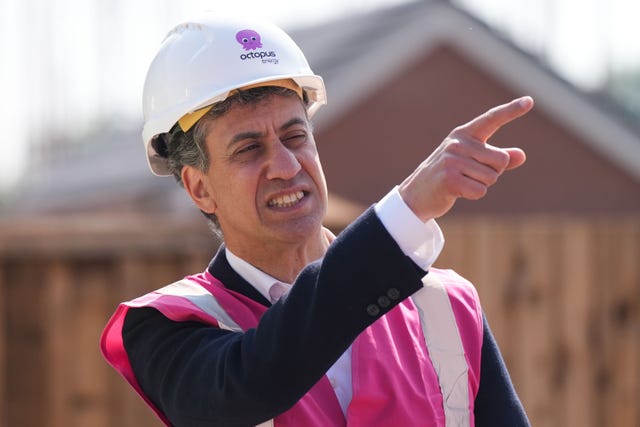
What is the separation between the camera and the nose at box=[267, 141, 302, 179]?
2.70 meters

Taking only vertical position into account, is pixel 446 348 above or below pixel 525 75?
below

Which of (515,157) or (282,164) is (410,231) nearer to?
(515,157)

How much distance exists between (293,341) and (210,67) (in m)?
0.86

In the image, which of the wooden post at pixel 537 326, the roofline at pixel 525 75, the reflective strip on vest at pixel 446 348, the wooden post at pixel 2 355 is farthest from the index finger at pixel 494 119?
the roofline at pixel 525 75

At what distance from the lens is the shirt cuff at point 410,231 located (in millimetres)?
2193

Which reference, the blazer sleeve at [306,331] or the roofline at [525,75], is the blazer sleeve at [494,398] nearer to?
the blazer sleeve at [306,331]

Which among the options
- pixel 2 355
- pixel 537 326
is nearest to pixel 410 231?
pixel 2 355

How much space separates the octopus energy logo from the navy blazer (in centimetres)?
70

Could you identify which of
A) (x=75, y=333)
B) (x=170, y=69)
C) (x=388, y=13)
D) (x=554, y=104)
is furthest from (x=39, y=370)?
(x=388, y=13)

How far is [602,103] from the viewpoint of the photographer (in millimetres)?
14570

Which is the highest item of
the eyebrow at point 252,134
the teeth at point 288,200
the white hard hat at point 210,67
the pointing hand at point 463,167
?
the white hard hat at point 210,67

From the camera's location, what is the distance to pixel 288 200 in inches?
108

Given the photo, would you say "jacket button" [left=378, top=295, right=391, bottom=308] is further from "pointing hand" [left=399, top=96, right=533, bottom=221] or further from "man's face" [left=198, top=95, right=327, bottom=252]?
"man's face" [left=198, top=95, right=327, bottom=252]

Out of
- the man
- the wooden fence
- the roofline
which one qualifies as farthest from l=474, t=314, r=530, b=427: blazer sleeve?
the roofline
